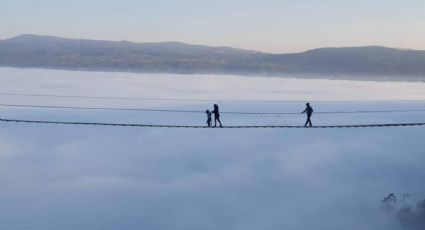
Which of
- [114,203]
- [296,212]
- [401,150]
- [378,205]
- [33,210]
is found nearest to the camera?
[378,205]

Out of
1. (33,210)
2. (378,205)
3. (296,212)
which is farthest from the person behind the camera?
(33,210)

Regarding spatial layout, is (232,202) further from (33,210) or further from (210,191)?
(33,210)

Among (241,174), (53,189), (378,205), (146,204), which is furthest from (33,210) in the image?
(378,205)

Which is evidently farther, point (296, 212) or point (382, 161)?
point (382, 161)

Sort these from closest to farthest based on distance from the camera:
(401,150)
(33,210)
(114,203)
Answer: (33,210) < (114,203) < (401,150)

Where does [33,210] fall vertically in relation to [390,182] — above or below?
below

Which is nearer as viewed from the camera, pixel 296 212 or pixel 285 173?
pixel 296 212

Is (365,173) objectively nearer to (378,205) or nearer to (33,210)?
(378,205)

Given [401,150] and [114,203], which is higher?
[401,150]

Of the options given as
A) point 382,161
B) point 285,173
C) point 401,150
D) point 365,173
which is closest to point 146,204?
point 285,173
